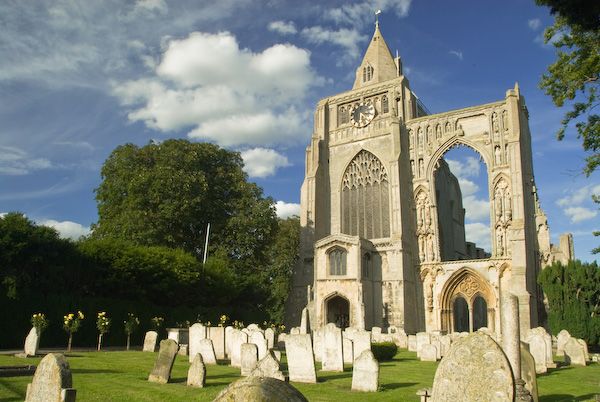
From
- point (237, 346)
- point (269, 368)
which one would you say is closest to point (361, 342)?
point (237, 346)

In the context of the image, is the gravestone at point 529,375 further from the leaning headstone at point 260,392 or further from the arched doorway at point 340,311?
the arched doorway at point 340,311

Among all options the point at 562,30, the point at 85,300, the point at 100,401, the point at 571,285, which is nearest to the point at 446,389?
the point at 100,401

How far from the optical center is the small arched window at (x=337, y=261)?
37.0 metres

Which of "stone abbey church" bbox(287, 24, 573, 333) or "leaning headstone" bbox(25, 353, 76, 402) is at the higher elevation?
"stone abbey church" bbox(287, 24, 573, 333)

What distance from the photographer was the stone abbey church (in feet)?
116

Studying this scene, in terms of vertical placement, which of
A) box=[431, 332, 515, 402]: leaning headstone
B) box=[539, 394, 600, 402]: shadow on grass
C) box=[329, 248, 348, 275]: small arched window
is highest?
box=[329, 248, 348, 275]: small arched window

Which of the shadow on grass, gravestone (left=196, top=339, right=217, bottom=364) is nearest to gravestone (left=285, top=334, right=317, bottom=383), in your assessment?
gravestone (left=196, top=339, right=217, bottom=364)

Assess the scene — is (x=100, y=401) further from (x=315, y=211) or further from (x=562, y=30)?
(x=315, y=211)

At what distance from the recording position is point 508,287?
112ft

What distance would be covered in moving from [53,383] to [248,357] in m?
7.39

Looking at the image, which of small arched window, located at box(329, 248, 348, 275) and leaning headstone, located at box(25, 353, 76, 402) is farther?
small arched window, located at box(329, 248, 348, 275)

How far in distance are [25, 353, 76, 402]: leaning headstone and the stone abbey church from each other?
28592 mm

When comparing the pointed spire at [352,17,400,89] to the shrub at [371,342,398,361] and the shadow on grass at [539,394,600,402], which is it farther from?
the shadow on grass at [539,394,600,402]

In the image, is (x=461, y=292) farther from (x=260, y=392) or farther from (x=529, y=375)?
(x=260, y=392)
